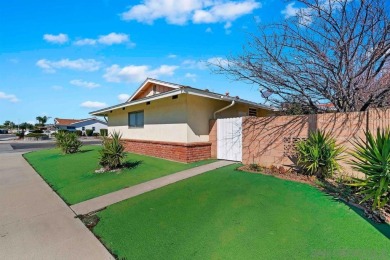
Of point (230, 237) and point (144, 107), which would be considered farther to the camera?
point (144, 107)

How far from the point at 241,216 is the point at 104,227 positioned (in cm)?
261

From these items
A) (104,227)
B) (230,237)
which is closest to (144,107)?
(104,227)

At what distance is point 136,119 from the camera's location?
532 inches

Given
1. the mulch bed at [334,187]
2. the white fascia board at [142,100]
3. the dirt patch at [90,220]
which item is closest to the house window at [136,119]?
the white fascia board at [142,100]

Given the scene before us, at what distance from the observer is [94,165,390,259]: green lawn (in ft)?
10.2

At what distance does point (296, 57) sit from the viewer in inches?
292

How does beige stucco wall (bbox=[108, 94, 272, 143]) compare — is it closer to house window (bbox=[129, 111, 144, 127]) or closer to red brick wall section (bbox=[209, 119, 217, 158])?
red brick wall section (bbox=[209, 119, 217, 158])

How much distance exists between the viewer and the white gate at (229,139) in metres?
9.18

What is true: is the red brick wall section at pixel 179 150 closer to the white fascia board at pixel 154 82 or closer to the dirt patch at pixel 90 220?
the white fascia board at pixel 154 82

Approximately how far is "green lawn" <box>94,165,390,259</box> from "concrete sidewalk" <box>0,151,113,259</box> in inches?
12.5

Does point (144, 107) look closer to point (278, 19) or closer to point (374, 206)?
point (278, 19)

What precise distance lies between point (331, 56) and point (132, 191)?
7436mm

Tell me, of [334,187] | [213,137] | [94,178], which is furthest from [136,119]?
A: [334,187]

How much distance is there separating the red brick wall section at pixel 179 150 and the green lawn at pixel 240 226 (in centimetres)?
363
